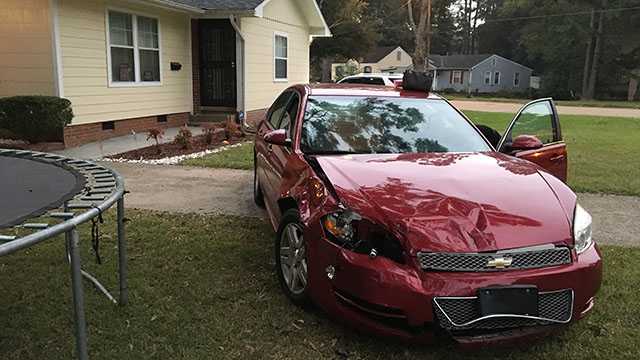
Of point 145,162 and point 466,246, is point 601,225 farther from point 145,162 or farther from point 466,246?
point 145,162

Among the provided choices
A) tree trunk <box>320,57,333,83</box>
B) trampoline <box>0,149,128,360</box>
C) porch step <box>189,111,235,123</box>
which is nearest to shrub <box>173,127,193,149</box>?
porch step <box>189,111,235,123</box>

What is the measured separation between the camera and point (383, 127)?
4.55 m

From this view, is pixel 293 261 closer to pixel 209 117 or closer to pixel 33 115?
pixel 33 115

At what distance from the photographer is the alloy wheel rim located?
11.9ft

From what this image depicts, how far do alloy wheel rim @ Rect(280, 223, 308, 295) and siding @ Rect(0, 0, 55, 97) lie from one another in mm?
8208

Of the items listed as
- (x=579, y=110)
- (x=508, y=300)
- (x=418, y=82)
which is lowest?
(x=579, y=110)

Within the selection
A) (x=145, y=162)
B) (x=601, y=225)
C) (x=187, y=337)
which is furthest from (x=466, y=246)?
(x=145, y=162)

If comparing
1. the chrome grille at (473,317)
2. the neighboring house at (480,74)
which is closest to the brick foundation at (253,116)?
the chrome grille at (473,317)

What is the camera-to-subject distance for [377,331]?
10.1 feet

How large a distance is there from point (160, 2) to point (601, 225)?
32.4 ft

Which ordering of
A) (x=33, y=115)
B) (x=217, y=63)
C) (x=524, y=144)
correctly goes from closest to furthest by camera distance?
(x=524, y=144) → (x=33, y=115) → (x=217, y=63)

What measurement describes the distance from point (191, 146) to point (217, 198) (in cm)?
447

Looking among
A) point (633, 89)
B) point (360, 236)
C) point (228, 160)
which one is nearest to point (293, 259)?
point (360, 236)

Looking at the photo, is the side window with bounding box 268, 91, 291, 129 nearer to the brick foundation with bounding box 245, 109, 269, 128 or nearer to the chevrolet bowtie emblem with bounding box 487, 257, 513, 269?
the chevrolet bowtie emblem with bounding box 487, 257, 513, 269
